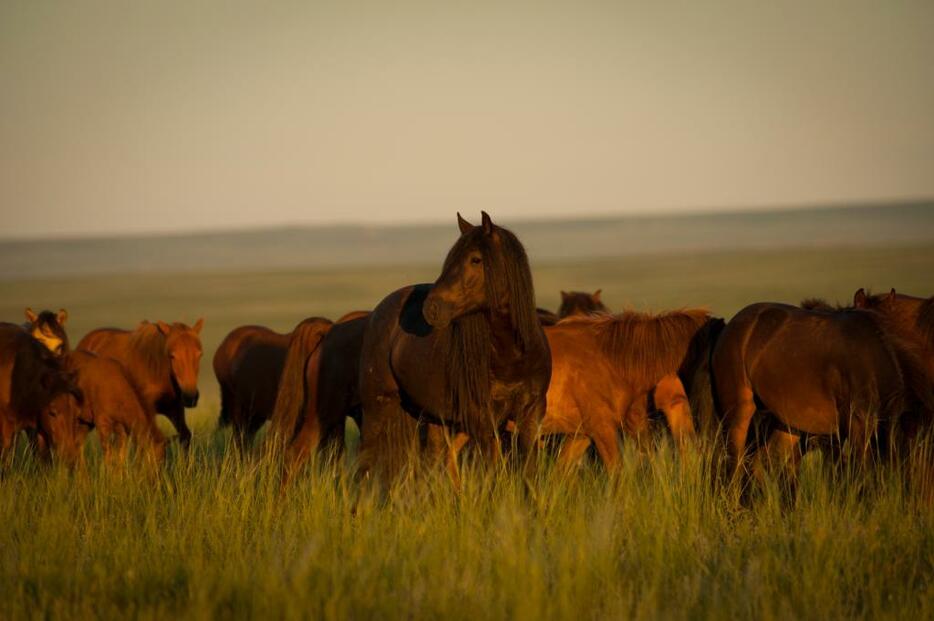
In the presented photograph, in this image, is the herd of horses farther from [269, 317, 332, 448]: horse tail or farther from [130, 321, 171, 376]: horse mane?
[130, 321, 171, 376]: horse mane

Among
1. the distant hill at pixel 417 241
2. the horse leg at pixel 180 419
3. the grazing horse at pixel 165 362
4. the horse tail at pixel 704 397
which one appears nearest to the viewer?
the horse tail at pixel 704 397

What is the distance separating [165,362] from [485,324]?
241 inches

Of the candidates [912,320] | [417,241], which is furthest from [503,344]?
[417,241]

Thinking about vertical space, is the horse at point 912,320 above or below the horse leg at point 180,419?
above

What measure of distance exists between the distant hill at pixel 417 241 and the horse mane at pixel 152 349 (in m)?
102

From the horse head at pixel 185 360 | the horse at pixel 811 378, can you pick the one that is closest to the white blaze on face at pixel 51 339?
the horse head at pixel 185 360

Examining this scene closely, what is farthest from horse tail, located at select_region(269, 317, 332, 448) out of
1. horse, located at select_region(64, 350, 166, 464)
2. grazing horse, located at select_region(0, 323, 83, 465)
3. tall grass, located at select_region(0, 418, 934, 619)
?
grazing horse, located at select_region(0, 323, 83, 465)

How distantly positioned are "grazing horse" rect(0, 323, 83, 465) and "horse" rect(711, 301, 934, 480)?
5.26 meters

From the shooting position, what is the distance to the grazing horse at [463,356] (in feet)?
23.7

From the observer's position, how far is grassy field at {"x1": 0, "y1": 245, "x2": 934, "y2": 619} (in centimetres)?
523

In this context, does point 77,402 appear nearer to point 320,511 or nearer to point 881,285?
point 320,511

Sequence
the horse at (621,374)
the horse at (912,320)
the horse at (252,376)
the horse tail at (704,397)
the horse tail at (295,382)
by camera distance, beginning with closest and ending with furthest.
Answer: the horse at (912,320) < the horse tail at (704,397) < the horse tail at (295,382) < the horse at (621,374) < the horse at (252,376)

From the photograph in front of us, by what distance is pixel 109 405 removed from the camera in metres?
10.4

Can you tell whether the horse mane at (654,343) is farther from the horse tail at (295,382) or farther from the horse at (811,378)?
the horse tail at (295,382)
